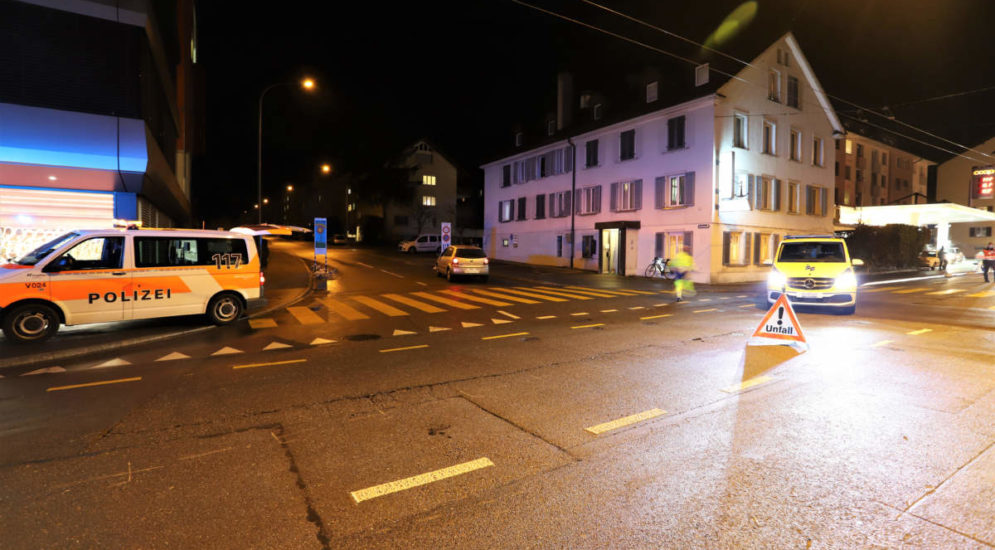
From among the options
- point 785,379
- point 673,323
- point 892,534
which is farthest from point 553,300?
point 892,534

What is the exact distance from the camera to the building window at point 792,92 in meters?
27.6

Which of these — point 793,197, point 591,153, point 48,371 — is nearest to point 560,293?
point 48,371

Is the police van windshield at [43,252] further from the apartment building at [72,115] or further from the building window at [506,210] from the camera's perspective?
the building window at [506,210]

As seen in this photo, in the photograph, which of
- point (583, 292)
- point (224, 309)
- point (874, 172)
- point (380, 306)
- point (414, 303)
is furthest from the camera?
point (874, 172)

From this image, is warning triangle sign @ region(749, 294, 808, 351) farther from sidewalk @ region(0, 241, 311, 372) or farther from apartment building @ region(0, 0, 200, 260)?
apartment building @ region(0, 0, 200, 260)

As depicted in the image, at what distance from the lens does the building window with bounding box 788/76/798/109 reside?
90.5ft

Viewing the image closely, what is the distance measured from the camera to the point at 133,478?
3654mm

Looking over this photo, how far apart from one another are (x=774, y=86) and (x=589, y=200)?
11701 millimetres

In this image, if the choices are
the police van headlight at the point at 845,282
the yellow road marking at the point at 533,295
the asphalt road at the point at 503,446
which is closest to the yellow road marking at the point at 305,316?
the asphalt road at the point at 503,446

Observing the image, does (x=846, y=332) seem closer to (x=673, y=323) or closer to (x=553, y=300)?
(x=673, y=323)

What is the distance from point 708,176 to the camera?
78.0 ft

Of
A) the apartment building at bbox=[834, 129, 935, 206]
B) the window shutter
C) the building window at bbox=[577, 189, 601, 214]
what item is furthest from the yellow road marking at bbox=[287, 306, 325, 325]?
the apartment building at bbox=[834, 129, 935, 206]

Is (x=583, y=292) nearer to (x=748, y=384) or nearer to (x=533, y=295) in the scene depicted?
(x=533, y=295)

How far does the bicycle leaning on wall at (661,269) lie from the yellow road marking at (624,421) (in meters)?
21.5
